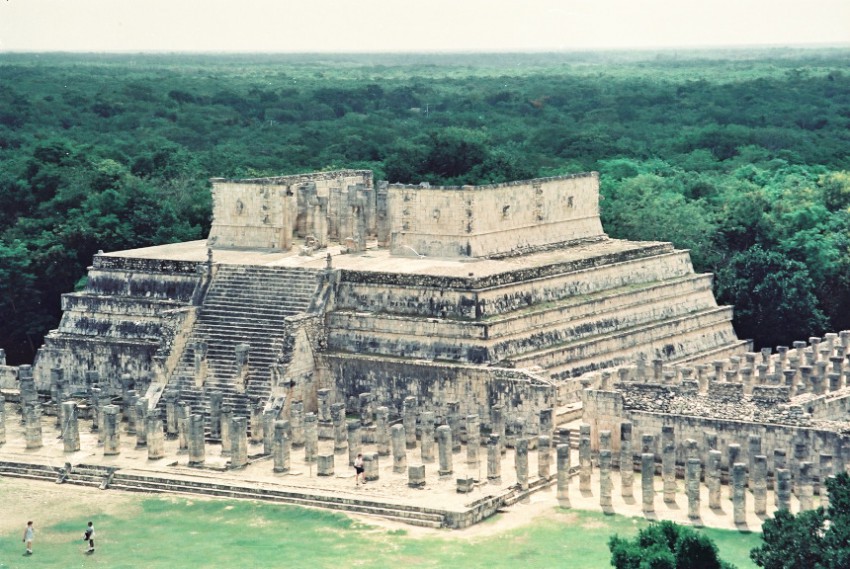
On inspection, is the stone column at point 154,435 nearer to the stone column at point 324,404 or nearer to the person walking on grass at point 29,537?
the stone column at point 324,404

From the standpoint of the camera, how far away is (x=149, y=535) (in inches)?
1608

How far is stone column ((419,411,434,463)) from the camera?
148ft

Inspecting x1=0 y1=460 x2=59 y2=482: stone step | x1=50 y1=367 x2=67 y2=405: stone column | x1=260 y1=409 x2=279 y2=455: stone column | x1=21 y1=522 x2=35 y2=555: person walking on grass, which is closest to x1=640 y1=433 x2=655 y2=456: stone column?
x1=260 y1=409 x2=279 y2=455: stone column

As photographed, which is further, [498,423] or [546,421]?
[498,423]

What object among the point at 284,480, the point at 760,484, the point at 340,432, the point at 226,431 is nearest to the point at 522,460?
the point at 340,432

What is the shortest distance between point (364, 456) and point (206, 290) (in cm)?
998

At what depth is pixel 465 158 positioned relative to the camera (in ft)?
248

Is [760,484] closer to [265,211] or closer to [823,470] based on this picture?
[823,470]

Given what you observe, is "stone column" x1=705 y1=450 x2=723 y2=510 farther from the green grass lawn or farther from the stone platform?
the stone platform

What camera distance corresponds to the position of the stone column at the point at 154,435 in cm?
4588

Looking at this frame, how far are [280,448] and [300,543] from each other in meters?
4.97

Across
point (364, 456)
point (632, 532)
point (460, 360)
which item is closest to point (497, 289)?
point (460, 360)

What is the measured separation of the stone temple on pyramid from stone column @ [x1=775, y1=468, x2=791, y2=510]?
7.87 metres

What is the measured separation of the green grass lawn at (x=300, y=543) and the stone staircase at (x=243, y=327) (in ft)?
22.5
